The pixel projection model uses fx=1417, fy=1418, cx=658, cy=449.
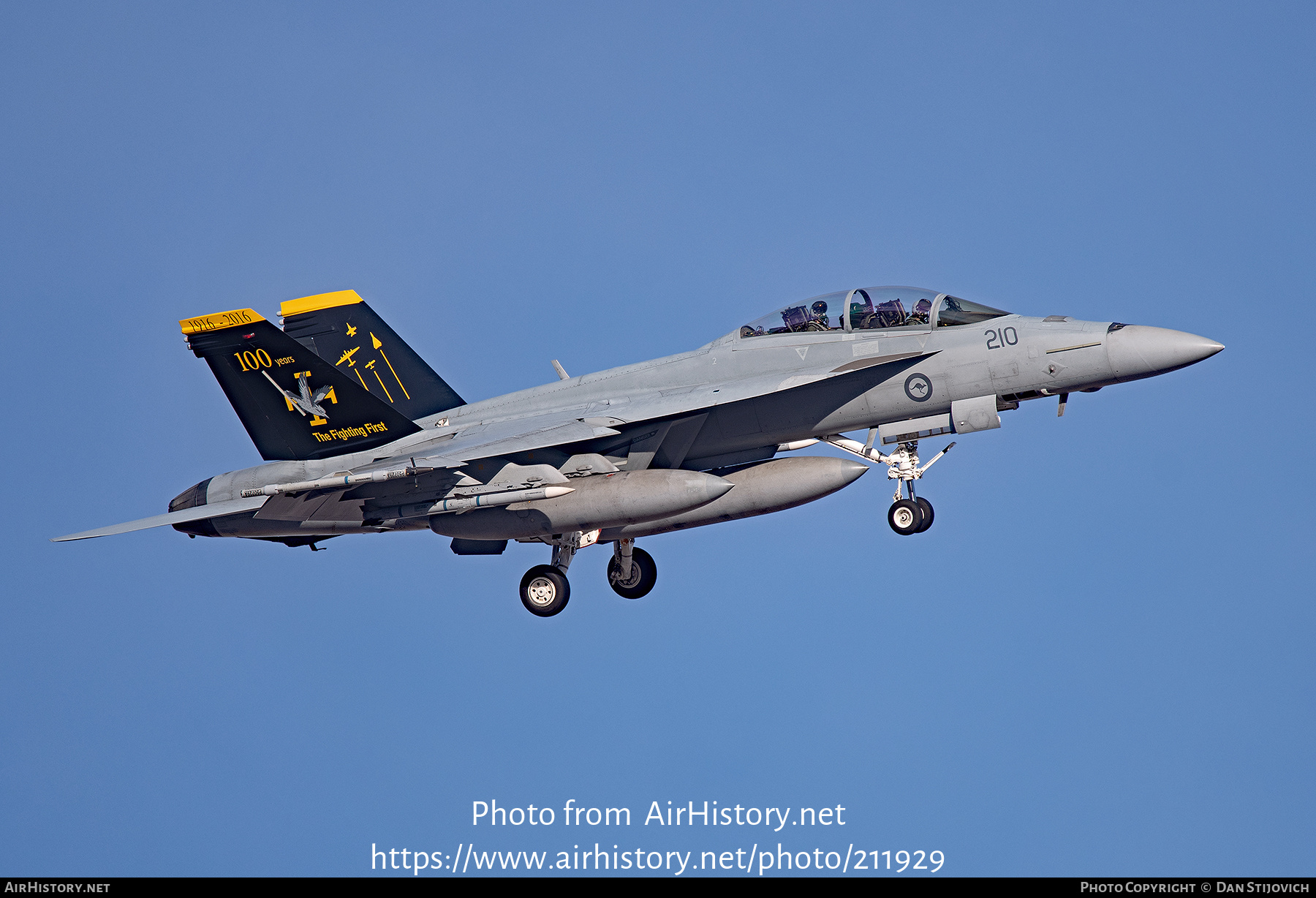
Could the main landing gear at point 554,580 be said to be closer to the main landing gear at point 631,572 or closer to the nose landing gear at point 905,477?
the main landing gear at point 631,572

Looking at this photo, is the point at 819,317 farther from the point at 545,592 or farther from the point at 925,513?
the point at 545,592

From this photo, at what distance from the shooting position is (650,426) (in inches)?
731

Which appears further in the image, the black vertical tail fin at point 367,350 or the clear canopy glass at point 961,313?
the black vertical tail fin at point 367,350

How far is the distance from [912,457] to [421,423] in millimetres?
7448

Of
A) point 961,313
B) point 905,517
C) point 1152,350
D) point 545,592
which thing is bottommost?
point 545,592

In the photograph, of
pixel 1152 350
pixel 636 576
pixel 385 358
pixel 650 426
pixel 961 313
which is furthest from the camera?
pixel 385 358

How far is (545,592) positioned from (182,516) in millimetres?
4967

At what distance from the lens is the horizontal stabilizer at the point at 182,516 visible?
18.5m

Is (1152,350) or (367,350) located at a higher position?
(367,350)

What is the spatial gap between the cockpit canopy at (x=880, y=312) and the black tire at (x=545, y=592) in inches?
177

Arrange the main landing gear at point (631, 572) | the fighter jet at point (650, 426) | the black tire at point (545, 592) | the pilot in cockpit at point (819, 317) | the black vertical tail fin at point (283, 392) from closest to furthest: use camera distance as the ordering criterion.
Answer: the fighter jet at point (650, 426), the pilot in cockpit at point (819, 317), the black vertical tail fin at point (283, 392), the black tire at point (545, 592), the main landing gear at point (631, 572)

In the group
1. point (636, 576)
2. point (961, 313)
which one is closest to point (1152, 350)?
point (961, 313)

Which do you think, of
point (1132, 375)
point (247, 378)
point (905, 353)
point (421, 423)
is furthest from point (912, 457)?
point (247, 378)

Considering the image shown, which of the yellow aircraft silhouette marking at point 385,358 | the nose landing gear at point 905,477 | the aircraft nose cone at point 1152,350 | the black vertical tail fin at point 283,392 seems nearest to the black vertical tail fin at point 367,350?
the yellow aircraft silhouette marking at point 385,358
